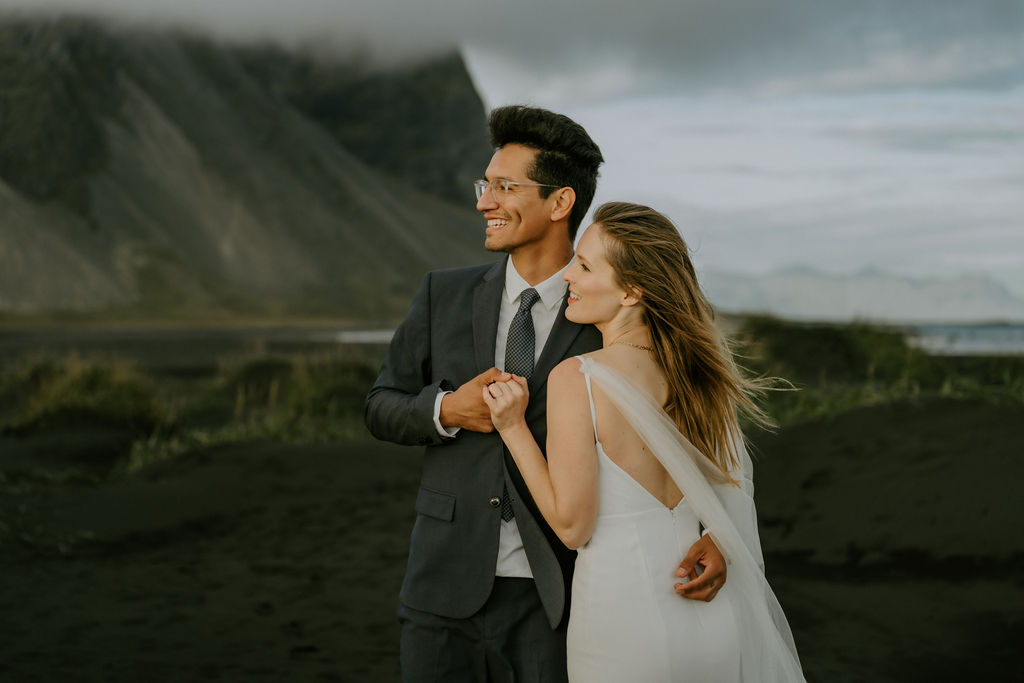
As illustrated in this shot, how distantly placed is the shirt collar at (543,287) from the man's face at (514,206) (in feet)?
0.31

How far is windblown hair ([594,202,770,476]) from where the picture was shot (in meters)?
2.59

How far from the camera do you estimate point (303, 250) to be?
78562 millimetres

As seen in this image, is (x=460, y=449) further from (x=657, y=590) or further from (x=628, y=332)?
(x=657, y=590)

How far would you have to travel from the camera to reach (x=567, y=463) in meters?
2.44

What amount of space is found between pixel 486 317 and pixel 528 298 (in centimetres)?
13

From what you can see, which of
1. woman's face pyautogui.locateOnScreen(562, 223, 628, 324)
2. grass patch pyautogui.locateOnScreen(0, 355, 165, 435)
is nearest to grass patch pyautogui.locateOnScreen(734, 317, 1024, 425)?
grass patch pyautogui.locateOnScreen(0, 355, 165, 435)

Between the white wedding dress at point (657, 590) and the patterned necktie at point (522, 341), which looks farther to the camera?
the patterned necktie at point (522, 341)

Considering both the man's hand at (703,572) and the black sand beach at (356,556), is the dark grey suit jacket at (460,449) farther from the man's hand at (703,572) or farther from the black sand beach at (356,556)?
the black sand beach at (356,556)

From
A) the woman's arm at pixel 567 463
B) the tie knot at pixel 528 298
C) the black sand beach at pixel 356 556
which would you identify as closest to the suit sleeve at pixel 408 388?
the tie knot at pixel 528 298

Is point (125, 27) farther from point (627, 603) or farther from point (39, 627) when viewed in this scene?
point (627, 603)

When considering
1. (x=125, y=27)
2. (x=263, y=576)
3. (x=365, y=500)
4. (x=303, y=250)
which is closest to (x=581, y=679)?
(x=263, y=576)

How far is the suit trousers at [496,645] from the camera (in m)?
2.79

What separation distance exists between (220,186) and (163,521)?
2777 inches

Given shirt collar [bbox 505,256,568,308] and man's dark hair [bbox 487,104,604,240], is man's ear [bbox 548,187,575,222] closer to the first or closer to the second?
man's dark hair [bbox 487,104,604,240]
